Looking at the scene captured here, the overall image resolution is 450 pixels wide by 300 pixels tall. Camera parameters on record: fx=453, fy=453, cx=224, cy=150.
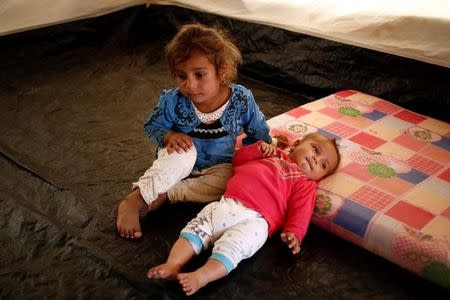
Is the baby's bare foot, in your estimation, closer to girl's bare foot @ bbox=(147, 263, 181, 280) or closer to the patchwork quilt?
girl's bare foot @ bbox=(147, 263, 181, 280)

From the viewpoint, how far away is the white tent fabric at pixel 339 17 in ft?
5.78

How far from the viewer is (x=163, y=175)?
4.26ft

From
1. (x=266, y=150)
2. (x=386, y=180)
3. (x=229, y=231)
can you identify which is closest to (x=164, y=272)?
(x=229, y=231)

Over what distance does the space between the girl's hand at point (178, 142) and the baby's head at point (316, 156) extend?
1.06ft

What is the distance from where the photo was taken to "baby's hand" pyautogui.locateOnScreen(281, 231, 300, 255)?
1187mm

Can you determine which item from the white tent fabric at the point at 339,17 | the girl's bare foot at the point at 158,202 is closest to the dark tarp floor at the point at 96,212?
the girl's bare foot at the point at 158,202

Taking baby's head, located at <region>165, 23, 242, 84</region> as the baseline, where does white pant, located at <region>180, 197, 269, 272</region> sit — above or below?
below

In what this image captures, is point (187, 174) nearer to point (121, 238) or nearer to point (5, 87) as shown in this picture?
point (121, 238)

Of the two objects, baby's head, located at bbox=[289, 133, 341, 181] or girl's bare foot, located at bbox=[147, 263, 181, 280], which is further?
baby's head, located at bbox=[289, 133, 341, 181]

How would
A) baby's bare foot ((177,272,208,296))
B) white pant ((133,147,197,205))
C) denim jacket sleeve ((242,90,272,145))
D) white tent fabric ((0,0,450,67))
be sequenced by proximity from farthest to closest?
white tent fabric ((0,0,450,67))
denim jacket sleeve ((242,90,272,145))
white pant ((133,147,197,205))
baby's bare foot ((177,272,208,296))

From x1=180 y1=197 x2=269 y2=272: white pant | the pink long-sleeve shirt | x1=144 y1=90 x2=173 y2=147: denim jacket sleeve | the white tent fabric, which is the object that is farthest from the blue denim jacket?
the white tent fabric

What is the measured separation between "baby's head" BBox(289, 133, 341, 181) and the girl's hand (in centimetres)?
32

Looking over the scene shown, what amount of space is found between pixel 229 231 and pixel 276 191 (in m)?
0.18

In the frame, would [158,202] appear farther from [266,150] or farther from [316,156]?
[316,156]
